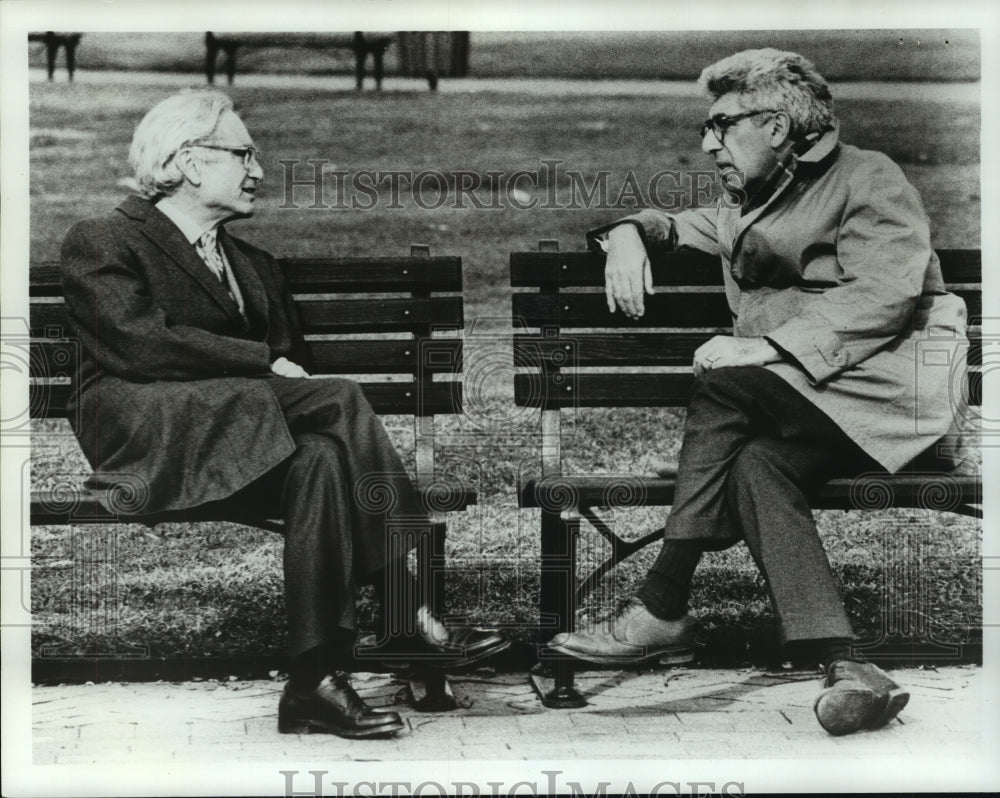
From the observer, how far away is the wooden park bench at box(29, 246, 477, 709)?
5.38 metres

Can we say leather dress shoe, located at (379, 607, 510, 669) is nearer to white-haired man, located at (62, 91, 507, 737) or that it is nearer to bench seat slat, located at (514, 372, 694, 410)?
white-haired man, located at (62, 91, 507, 737)

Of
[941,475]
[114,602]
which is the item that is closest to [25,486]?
[114,602]

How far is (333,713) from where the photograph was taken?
5.05 meters

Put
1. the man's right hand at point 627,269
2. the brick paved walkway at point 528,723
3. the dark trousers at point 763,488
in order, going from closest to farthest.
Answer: the dark trousers at point 763,488 → the brick paved walkway at point 528,723 → the man's right hand at point 627,269

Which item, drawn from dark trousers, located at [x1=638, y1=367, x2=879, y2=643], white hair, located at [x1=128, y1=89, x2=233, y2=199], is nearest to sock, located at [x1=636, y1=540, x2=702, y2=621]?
dark trousers, located at [x1=638, y1=367, x2=879, y2=643]

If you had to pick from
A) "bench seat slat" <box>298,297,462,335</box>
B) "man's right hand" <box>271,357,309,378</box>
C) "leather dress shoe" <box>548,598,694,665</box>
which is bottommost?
"leather dress shoe" <box>548,598,694,665</box>

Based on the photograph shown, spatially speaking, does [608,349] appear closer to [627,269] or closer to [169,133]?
[627,269]

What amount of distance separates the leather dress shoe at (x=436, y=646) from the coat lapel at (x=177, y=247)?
1300 mm

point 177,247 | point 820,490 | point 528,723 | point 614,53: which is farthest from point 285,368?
point 820,490

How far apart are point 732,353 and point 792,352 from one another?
234 mm

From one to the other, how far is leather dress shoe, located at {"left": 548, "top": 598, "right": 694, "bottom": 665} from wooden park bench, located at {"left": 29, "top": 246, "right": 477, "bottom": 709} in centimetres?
57

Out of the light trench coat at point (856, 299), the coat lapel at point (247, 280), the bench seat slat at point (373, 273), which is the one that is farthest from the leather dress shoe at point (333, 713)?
the light trench coat at point (856, 299)

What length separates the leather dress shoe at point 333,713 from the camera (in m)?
5.04

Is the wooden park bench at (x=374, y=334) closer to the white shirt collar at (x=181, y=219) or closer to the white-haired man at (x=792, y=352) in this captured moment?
the white shirt collar at (x=181, y=219)
